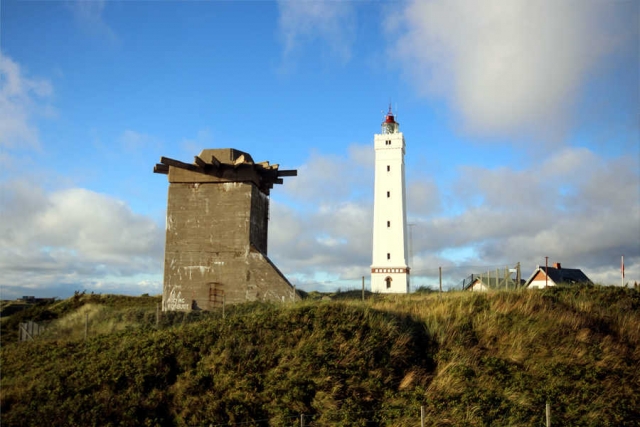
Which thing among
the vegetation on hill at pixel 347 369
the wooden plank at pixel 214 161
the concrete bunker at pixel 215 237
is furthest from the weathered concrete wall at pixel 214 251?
the vegetation on hill at pixel 347 369

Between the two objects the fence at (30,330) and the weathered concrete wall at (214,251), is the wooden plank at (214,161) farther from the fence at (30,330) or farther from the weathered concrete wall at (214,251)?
the fence at (30,330)

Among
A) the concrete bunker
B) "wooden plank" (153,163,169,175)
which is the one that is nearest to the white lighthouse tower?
the concrete bunker

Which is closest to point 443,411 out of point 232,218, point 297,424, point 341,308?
point 297,424

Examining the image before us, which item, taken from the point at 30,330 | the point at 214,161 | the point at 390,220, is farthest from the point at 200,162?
the point at 390,220

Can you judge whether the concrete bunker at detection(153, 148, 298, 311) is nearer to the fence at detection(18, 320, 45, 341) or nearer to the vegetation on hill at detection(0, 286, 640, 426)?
the vegetation on hill at detection(0, 286, 640, 426)

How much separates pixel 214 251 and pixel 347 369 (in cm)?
918

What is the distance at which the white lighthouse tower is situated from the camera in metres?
41.8

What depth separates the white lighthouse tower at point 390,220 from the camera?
41844 millimetres

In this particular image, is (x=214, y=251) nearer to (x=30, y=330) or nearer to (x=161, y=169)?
(x=161, y=169)

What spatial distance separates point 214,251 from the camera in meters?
20.3

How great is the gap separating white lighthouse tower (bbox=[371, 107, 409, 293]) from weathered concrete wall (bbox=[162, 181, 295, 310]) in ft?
74.3

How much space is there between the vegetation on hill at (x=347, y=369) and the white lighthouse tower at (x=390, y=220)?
81.2 feet

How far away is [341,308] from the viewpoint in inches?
604

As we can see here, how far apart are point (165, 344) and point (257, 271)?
611cm
